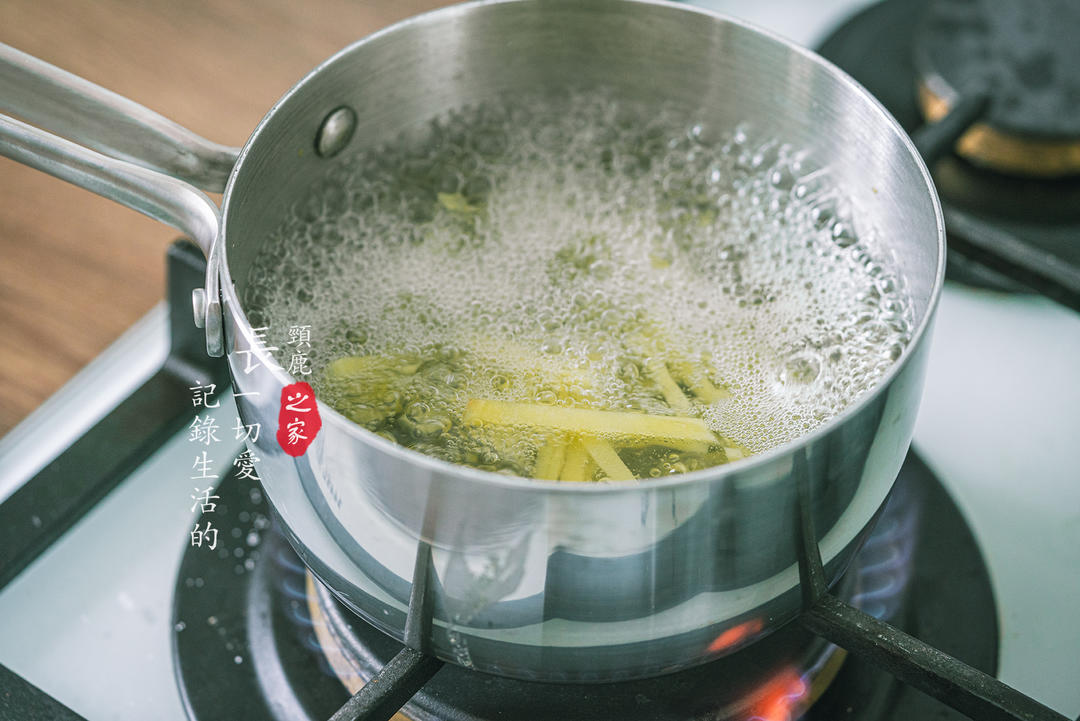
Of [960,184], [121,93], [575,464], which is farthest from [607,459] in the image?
[121,93]

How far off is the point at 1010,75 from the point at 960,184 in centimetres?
8

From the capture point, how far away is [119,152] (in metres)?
0.47

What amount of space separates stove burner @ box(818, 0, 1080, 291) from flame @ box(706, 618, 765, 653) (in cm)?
30

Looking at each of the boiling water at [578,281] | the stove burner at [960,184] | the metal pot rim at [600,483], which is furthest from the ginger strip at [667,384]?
the stove burner at [960,184]

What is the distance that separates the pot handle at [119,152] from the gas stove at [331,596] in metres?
0.16

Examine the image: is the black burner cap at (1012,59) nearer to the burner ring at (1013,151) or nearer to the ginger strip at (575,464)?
the burner ring at (1013,151)

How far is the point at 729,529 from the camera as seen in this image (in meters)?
0.36

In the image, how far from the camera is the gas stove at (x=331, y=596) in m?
0.50

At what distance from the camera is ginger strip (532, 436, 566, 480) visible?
0.46 metres

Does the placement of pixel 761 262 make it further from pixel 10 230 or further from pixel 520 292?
pixel 10 230

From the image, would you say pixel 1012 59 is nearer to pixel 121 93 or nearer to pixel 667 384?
pixel 667 384

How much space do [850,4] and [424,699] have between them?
645 mm

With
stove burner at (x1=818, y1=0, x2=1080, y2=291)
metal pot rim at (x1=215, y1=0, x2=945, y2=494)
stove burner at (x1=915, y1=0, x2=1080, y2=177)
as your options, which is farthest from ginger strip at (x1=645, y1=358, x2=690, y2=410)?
stove burner at (x1=915, y1=0, x2=1080, y2=177)

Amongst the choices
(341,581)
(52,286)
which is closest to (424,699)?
(341,581)
